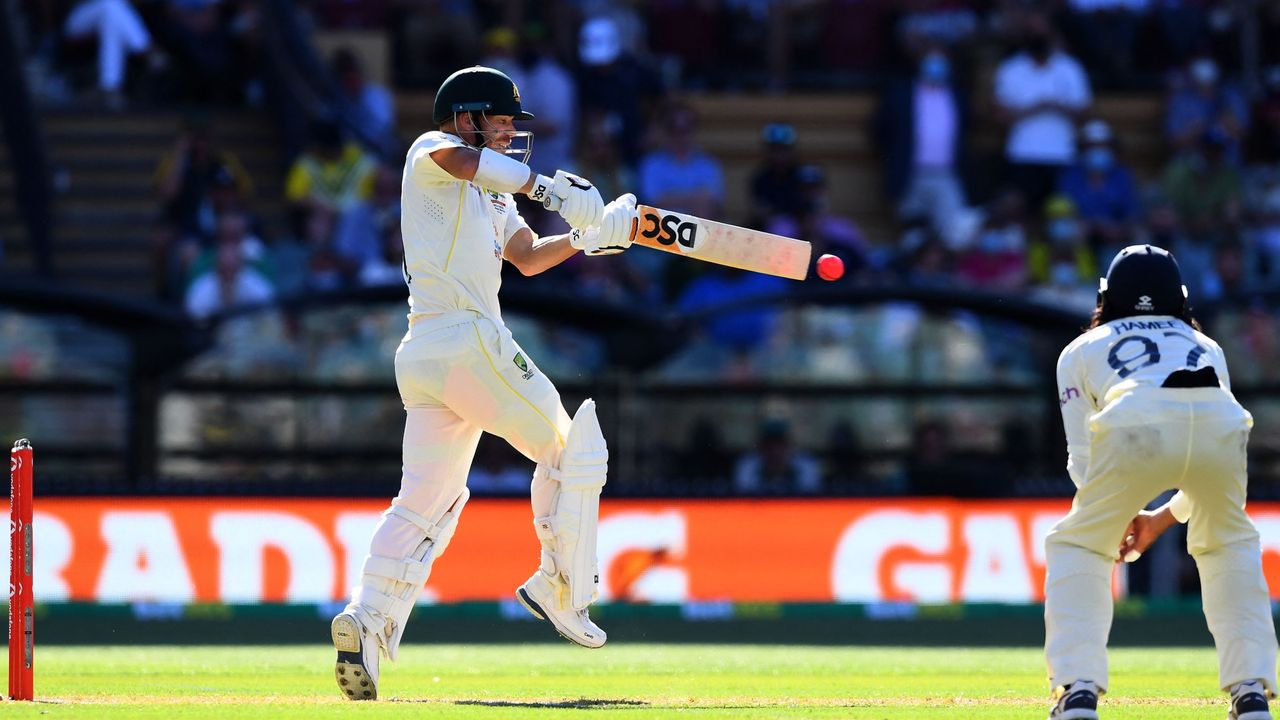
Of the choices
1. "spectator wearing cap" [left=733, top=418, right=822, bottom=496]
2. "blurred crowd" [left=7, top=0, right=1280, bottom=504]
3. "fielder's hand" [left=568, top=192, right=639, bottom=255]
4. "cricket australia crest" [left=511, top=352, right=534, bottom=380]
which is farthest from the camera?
"blurred crowd" [left=7, top=0, right=1280, bottom=504]

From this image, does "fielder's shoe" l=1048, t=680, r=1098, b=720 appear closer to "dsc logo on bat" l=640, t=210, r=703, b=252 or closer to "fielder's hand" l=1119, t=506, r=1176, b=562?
"fielder's hand" l=1119, t=506, r=1176, b=562

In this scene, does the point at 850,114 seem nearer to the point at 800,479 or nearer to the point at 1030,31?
the point at 1030,31

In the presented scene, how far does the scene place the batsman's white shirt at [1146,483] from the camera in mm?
6676

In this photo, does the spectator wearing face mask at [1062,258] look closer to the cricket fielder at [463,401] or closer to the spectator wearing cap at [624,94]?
the spectator wearing cap at [624,94]

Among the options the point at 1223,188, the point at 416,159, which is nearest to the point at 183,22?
the point at 1223,188

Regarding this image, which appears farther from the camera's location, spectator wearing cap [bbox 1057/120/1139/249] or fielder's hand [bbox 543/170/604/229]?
spectator wearing cap [bbox 1057/120/1139/249]

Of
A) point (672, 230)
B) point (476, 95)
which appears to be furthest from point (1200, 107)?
point (476, 95)

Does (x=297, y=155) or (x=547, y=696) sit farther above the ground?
(x=297, y=155)

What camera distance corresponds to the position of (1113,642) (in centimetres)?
1183

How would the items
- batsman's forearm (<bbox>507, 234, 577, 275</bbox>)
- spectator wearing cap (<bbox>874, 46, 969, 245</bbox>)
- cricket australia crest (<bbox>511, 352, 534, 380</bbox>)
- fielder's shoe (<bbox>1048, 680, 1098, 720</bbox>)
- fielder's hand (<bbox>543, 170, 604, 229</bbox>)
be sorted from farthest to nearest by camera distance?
spectator wearing cap (<bbox>874, 46, 969, 245</bbox>), batsman's forearm (<bbox>507, 234, 577, 275</bbox>), cricket australia crest (<bbox>511, 352, 534, 380</bbox>), fielder's hand (<bbox>543, 170, 604, 229</bbox>), fielder's shoe (<bbox>1048, 680, 1098, 720</bbox>)

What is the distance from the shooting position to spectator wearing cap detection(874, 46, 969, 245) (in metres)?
17.5

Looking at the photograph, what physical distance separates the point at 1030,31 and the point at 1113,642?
740 cm

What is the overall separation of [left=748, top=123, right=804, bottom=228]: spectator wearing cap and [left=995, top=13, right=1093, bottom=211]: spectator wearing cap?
7.49ft

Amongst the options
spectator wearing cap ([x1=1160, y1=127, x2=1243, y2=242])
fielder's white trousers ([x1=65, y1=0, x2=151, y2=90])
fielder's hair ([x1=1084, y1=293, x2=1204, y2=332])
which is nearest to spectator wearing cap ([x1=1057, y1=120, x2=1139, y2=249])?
spectator wearing cap ([x1=1160, y1=127, x2=1243, y2=242])
